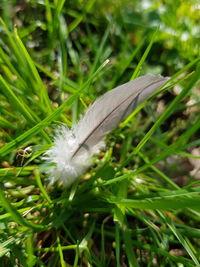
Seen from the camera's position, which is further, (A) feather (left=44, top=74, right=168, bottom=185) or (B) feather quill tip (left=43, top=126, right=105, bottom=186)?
(B) feather quill tip (left=43, top=126, right=105, bottom=186)

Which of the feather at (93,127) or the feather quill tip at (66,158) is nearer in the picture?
the feather at (93,127)

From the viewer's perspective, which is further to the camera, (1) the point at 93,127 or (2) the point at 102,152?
(2) the point at 102,152

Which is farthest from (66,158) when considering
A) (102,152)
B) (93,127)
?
(102,152)

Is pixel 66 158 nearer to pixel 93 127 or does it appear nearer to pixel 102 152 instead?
pixel 93 127

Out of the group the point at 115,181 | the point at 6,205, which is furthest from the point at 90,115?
the point at 6,205
